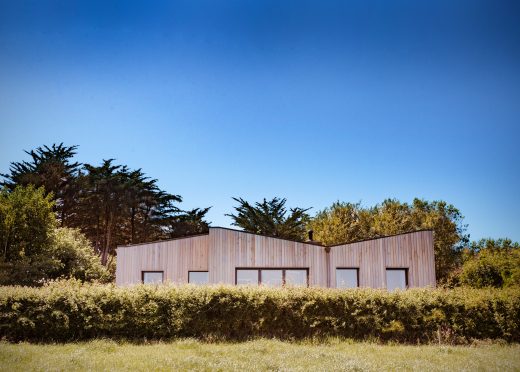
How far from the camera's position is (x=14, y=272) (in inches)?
690

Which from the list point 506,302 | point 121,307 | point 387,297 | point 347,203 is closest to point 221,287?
point 121,307

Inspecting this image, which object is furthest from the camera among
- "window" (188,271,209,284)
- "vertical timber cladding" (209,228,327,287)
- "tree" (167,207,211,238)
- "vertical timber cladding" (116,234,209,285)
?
"tree" (167,207,211,238)

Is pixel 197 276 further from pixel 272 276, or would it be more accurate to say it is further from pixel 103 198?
pixel 103 198

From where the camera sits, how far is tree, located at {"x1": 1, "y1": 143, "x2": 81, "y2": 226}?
3491 cm

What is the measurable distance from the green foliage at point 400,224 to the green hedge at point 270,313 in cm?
2692

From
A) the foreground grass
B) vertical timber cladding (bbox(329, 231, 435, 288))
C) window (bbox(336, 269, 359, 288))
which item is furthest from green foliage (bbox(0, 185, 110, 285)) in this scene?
vertical timber cladding (bbox(329, 231, 435, 288))

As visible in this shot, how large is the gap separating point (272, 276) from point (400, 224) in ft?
82.1

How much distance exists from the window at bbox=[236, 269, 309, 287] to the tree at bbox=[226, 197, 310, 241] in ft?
79.4

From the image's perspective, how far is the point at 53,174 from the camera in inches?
1394

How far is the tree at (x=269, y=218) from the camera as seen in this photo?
4153 cm

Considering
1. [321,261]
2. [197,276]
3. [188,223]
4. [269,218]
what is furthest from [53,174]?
[321,261]

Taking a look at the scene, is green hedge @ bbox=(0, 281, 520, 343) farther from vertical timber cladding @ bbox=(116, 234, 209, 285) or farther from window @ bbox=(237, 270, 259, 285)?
vertical timber cladding @ bbox=(116, 234, 209, 285)

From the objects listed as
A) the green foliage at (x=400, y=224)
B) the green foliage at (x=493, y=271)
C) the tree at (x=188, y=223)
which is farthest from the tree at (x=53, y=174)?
the green foliage at (x=493, y=271)

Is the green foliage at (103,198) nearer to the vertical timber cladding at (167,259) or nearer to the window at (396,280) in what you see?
the vertical timber cladding at (167,259)
